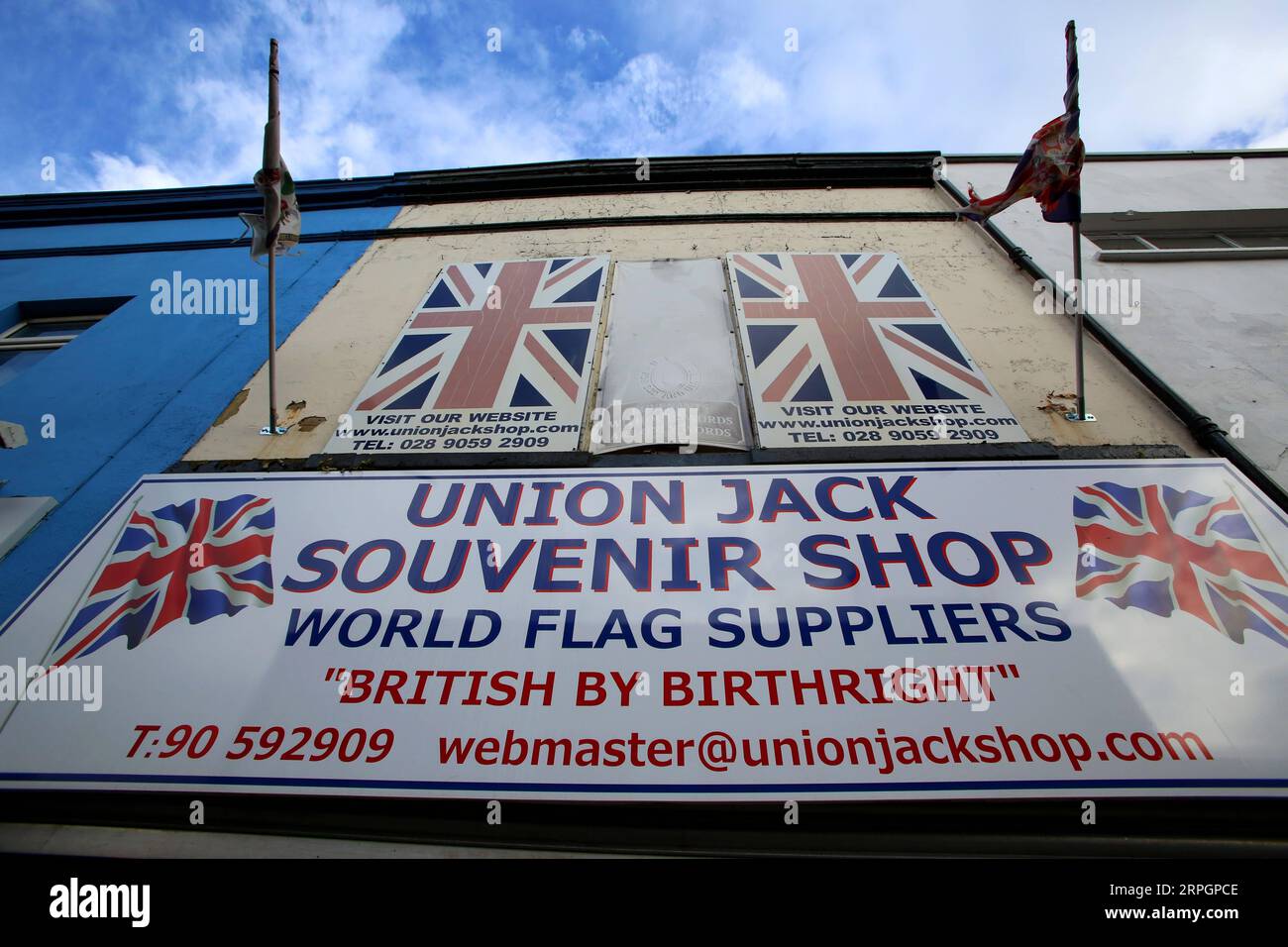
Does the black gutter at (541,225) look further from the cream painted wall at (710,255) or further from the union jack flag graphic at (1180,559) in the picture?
the union jack flag graphic at (1180,559)

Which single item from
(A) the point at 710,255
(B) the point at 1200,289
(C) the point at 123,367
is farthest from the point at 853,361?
(C) the point at 123,367

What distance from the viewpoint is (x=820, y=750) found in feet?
8.97

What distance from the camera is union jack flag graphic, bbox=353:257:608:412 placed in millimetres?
4840

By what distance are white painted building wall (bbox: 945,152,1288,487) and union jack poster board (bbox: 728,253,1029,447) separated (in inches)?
39.6

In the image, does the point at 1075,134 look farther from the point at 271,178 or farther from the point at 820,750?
the point at 271,178

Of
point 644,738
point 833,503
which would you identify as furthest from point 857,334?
point 644,738

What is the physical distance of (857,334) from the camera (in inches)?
203

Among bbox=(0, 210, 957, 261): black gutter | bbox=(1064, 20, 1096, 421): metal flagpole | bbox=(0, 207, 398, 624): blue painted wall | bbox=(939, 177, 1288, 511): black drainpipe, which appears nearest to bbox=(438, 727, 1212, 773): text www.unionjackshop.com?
bbox=(939, 177, 1288, 511): black drainpipe

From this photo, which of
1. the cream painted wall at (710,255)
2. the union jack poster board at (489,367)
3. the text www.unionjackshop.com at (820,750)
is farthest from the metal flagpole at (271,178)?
the text www.unionjackshop.com at (820,750)

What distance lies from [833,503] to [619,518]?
4.18 feet

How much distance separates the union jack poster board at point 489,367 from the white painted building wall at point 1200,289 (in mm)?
3906

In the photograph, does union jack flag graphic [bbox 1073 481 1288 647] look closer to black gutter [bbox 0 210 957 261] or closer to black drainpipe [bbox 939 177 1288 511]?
black drainpipe [bbox 939 177 1288 511]

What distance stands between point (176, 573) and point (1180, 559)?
552 cm
